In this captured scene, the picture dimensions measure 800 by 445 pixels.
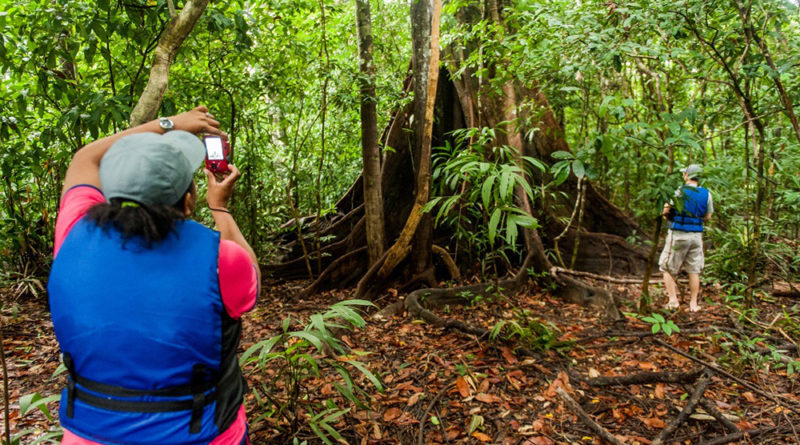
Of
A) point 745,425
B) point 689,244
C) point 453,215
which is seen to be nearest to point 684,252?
point 689,244

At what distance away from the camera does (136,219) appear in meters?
1.23

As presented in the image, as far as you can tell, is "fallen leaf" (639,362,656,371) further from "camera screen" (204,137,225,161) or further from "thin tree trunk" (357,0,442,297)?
"camera screen" (204,137,225,161)

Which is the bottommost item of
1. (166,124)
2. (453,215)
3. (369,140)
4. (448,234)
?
(448,234)

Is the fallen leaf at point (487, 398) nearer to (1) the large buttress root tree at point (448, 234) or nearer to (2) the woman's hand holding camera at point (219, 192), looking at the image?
(2) the woman's hand holding camera at point (219, 192)

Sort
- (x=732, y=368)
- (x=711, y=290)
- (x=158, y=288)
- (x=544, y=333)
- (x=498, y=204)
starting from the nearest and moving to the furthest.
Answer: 1. (x=158, y=288)
2. (x=498, y=204)
3. (x=732, y=368)
4. (x=544, y=333)
5. (x=711, y=290)

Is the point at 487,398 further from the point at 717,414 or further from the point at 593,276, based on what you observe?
the point at 593,276

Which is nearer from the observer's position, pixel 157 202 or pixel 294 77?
pixel 157 202

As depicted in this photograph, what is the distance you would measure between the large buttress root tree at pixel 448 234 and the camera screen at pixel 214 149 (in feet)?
11.8

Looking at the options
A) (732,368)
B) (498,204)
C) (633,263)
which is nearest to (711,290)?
(633,263)

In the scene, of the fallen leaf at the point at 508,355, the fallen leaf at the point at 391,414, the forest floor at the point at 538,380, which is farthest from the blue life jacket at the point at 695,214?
the fallen leaf at the point at 391,414

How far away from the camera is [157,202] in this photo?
1.31 metres

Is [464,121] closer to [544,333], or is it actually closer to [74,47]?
[544,333]

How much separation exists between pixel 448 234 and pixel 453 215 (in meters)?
0.66

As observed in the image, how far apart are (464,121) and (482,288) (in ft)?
7.98
